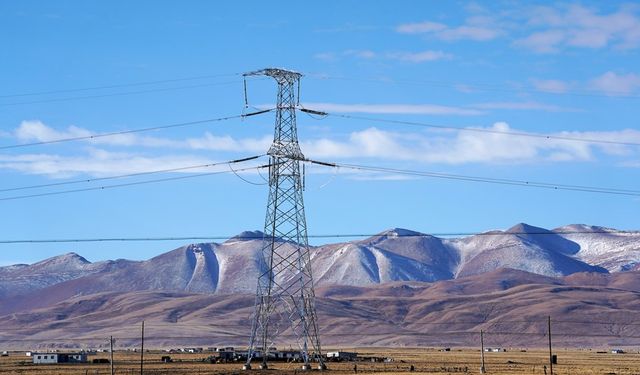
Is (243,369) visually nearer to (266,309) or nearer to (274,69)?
(266,309)

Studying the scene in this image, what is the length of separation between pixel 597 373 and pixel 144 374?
52.3m

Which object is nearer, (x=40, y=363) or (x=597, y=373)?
(x=597, y=373)

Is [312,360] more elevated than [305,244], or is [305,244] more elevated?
[305,244]

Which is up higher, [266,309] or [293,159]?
[293,159]

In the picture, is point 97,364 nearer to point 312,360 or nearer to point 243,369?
point 312,360

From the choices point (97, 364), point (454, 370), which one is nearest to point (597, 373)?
point (454, 370)

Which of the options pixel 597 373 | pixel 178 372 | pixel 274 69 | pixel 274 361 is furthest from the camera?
pixel 274 361

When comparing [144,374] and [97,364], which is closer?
[144,374]

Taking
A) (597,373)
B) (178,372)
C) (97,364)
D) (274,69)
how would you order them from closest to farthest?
(274,69), (597,373), (178,372), (97,364)

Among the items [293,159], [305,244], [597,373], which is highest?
[293,159]

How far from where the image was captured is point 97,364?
187 metres

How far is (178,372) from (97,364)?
141 feet

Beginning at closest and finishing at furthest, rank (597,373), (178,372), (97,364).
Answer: (597,373) < (178,372) < (97,364)

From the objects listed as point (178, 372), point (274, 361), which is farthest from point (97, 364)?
point (178, 372)
